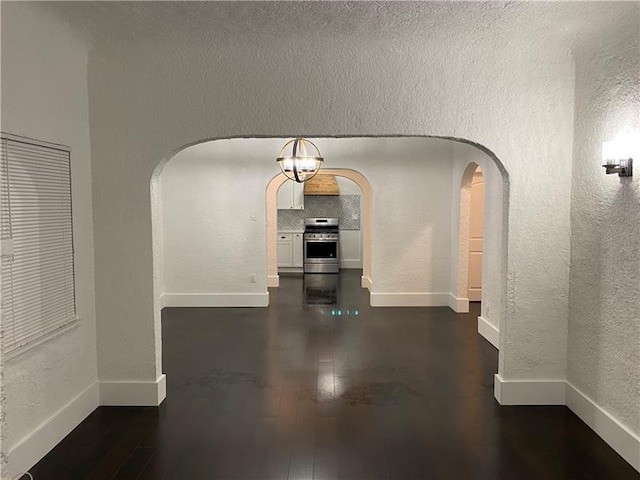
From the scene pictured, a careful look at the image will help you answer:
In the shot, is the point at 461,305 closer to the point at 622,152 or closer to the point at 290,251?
the point at 622,152

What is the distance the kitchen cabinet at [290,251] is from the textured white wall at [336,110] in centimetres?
780

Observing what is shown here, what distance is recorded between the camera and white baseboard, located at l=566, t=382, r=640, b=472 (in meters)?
2.67

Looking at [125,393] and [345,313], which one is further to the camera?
[345,313]

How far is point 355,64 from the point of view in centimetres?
323

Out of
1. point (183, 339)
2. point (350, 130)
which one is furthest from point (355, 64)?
point (183, 339)

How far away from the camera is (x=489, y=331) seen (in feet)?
17.0

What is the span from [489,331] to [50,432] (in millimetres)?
4306

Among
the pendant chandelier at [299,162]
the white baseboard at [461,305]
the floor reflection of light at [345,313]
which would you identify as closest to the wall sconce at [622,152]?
the pendant chandelier at [299,162]

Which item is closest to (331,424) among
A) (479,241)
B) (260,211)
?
(260,211)

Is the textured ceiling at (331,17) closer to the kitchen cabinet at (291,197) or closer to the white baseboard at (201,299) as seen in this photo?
the white baseboard at (201,299)

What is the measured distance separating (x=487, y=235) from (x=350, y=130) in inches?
107

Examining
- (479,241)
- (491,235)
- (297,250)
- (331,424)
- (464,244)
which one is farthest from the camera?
(297,250)

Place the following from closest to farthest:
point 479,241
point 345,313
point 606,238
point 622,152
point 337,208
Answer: point 622,152, point 606,238, point 345,313, point 479,241, point 337,208

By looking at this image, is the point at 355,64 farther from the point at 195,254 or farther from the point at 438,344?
the point at 195,254
